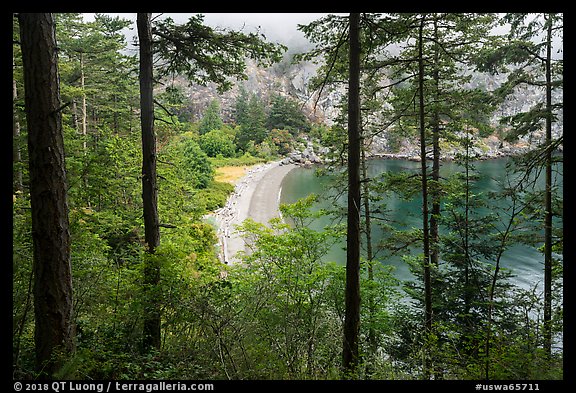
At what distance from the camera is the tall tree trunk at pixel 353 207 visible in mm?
4621

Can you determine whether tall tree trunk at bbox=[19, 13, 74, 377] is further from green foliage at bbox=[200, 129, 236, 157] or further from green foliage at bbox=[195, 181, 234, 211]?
green foliage at bbox=[200, 129, 236, 157]

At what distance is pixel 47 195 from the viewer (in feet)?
10.4

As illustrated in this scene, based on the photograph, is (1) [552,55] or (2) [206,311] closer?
(2) [206,311]

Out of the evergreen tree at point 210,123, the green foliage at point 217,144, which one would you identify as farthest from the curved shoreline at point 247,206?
the evergreen tree at point 210,123

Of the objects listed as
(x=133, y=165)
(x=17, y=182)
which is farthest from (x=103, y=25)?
(x=17, y=182)

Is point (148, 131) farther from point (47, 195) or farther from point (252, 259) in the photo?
point (252, 259)

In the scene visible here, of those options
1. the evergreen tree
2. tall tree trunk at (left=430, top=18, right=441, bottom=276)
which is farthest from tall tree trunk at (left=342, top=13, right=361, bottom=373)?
the evergreen tree

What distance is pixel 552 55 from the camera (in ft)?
23.0

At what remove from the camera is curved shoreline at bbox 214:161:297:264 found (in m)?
14.1
